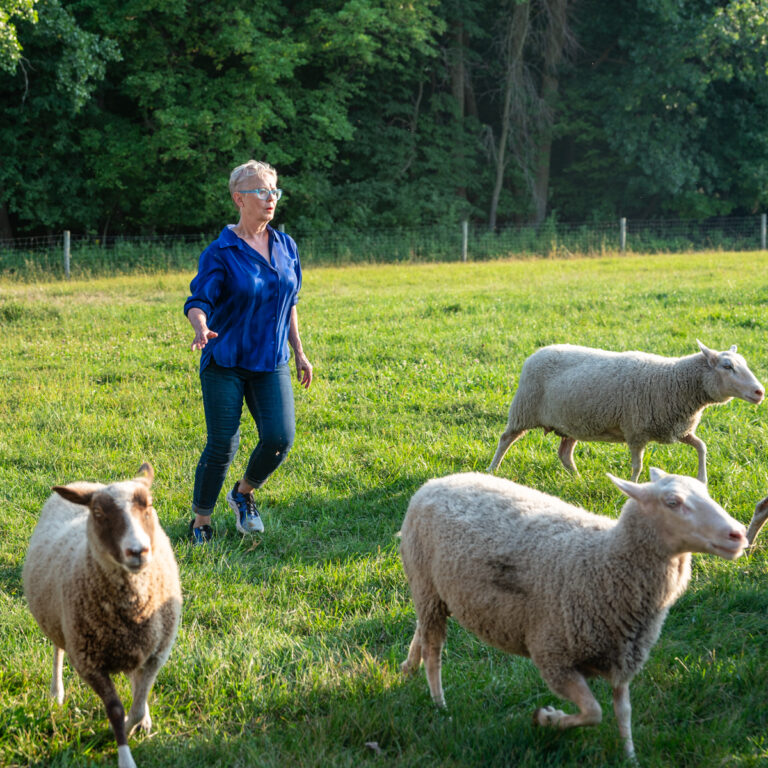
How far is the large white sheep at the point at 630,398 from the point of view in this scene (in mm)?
5863

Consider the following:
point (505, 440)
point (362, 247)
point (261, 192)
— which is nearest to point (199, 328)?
point (261, 192)

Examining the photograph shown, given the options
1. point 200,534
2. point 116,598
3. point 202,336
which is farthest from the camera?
point 200,534

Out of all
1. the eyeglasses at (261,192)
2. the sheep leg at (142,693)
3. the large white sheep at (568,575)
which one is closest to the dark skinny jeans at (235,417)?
the eyeglasses at (261,192)

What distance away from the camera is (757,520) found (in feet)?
15.2

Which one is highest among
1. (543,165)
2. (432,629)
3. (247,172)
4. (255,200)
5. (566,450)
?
(543,165)

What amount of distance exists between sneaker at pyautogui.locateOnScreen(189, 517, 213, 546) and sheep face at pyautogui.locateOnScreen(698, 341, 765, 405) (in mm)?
3547

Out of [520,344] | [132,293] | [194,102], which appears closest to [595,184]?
[194,102]

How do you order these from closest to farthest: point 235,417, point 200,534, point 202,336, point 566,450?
point 202,336, point 235,417, point 200,534, point 566,450

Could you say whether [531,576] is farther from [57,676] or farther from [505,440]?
[505,440]

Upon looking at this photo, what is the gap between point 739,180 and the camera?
102 feet

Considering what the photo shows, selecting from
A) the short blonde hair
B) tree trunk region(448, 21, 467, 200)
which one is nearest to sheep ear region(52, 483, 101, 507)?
the short blonde hair

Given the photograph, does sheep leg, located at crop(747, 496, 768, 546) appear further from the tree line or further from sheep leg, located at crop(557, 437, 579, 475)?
the tree line

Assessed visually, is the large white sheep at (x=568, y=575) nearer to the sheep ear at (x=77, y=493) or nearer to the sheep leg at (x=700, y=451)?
the sheep ear at (x=77, y=493)

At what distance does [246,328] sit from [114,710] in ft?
7.61
